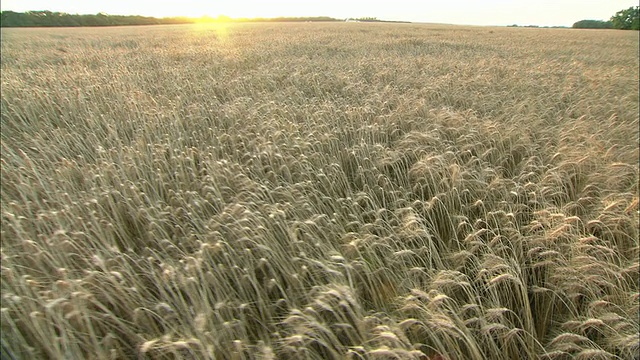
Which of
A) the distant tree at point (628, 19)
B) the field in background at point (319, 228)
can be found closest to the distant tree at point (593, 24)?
the distant tree at point (628, 19)

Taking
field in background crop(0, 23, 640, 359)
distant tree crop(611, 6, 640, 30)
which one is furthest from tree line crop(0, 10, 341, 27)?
distant tree crop(611, 6, 640, 30)

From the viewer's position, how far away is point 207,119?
203 inches

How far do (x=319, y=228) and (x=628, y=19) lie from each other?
250 ft

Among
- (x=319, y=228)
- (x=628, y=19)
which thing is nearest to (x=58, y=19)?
(x=319, y=228)

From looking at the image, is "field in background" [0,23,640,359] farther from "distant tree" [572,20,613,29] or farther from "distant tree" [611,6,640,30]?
"distant tree" [572,20,613,29]

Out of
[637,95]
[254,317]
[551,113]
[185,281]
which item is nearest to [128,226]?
[185,281]

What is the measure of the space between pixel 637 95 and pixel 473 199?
675cm

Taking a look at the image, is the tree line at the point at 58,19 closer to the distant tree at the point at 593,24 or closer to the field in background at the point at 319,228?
the field in background at the point at 319,228

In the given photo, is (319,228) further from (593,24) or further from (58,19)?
(593,24)

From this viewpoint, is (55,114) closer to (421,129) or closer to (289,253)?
(289,253)

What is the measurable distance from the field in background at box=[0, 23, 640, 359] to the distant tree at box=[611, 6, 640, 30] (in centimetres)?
6629

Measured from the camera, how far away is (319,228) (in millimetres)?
2389

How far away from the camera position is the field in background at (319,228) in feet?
5.90

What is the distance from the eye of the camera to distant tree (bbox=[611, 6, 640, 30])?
5143 cm
